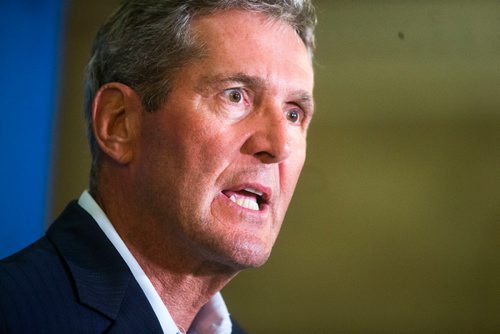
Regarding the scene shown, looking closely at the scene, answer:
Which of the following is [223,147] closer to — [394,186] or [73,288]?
[73,288]

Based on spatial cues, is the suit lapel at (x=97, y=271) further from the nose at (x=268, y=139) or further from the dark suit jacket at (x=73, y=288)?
the nose at (x=268, y=139)

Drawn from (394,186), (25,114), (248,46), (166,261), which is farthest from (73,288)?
(394,186)

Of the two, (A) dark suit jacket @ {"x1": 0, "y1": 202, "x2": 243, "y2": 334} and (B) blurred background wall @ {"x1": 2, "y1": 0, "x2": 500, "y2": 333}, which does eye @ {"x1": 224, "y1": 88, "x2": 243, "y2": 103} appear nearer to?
(A) dark suit jacket @ {"x1": 0, "y1": 202, "x2": 243, "y2": 334}

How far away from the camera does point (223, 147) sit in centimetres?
122

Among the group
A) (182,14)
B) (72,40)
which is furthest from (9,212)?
(182,14)

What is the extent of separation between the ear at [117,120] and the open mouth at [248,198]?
213 mm

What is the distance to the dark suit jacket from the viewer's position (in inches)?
42.5

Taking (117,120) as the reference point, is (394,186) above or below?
above

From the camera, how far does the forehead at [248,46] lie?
49.3 inches

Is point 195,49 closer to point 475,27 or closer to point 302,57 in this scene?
point 302,57

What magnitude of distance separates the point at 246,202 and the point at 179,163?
14cm

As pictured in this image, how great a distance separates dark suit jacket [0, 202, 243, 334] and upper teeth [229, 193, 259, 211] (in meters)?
0.23

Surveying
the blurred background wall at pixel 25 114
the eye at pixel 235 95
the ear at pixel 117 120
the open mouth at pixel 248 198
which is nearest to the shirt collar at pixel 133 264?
the ear at pixel 117 120

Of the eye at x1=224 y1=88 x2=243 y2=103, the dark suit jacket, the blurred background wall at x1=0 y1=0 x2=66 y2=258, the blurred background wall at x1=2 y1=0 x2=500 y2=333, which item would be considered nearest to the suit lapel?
the dark suit jacket
